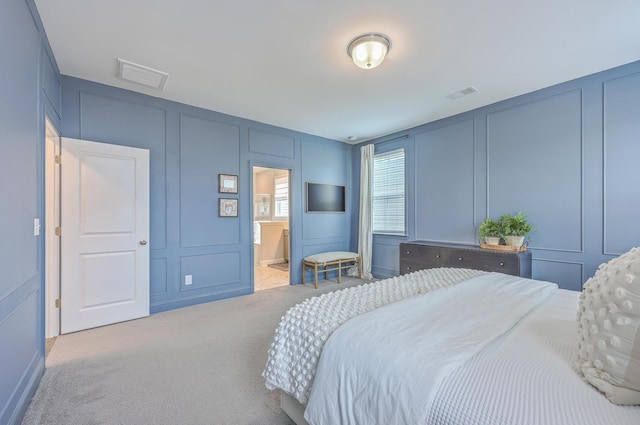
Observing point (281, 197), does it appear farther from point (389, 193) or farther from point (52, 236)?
point (52, 236)

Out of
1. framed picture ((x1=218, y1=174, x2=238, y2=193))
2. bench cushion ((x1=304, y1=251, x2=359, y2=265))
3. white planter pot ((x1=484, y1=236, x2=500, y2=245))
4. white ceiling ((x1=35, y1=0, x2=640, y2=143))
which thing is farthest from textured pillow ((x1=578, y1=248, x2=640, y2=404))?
framed picture ((x1=218, y1=174, x2=238, y2=193))

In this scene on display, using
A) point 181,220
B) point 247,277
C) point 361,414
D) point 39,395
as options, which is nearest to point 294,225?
point 247,277

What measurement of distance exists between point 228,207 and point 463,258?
3.22m

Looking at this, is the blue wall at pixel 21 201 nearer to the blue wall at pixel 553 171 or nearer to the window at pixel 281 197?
the blue wall at pixel 553 171

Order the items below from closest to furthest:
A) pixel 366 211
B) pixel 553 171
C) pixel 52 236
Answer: pixel 52 236, pixel 553 171, pixel 366 211

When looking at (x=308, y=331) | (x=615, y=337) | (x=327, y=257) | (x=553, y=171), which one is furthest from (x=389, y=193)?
(x=615, y=337)

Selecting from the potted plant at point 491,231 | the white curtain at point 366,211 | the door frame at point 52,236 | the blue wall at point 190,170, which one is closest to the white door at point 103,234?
the door frame at point 52,236

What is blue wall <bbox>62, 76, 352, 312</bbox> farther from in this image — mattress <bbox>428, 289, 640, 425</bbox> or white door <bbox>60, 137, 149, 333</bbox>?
mattress <bbox>428, 289, 640, 425</bbox>

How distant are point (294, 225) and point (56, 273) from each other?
2970 mm

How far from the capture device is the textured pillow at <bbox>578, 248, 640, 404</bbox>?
766mm

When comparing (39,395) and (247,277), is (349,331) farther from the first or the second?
(247,277)

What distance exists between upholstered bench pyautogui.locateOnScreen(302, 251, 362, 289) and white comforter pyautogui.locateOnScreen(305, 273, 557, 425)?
3.12 metres

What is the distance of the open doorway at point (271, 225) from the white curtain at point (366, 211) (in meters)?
1.52

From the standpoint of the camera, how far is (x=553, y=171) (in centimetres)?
317
